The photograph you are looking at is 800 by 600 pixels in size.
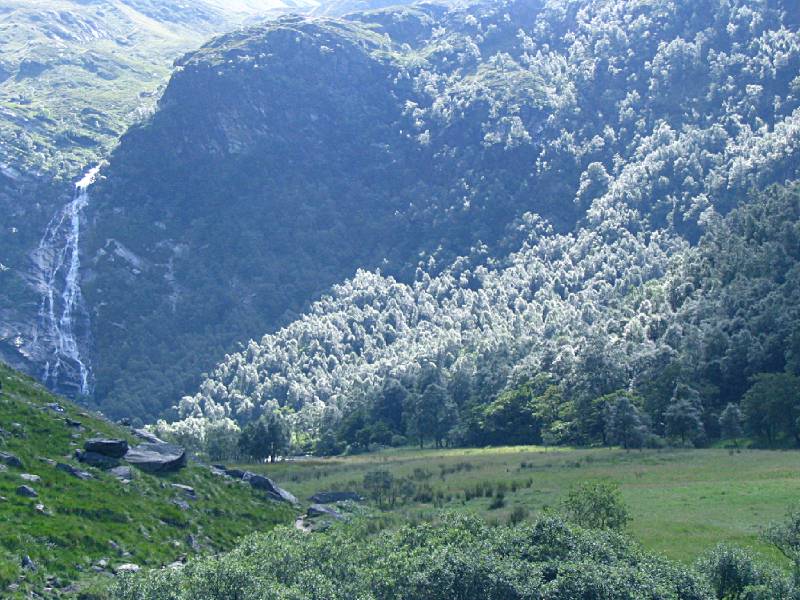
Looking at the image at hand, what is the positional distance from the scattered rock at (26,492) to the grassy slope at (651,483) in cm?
2694

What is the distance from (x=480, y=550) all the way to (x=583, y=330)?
494 feet

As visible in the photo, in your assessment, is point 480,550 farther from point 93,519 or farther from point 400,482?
point 400,482

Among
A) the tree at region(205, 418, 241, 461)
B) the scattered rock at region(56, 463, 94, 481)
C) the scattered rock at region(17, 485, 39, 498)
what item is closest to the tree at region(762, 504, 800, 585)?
the scattered rock at region(17, 485, 39, 498)

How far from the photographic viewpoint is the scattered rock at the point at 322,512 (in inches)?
2960

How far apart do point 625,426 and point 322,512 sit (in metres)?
49.1

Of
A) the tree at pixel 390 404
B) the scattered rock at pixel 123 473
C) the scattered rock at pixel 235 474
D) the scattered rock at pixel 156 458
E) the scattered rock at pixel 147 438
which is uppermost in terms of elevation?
the tree at pixel 390 404

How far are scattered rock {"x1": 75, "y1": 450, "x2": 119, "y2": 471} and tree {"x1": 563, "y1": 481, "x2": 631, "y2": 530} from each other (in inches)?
1270

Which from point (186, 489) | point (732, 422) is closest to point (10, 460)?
point (186, 489)

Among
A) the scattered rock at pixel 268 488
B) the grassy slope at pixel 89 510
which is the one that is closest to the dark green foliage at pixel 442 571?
the grassy slope at pixel 89 510

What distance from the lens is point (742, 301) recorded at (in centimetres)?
15212

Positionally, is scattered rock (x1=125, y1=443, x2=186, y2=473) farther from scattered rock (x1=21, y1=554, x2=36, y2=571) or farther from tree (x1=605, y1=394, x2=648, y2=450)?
tree (x1=605, y1=394, x2=648, y2=450)

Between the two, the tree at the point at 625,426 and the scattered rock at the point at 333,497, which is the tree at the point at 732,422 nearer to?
the tree at the point at 625,426

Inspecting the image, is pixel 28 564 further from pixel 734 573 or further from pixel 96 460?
pixel 734 573

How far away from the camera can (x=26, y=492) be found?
56500 mm
